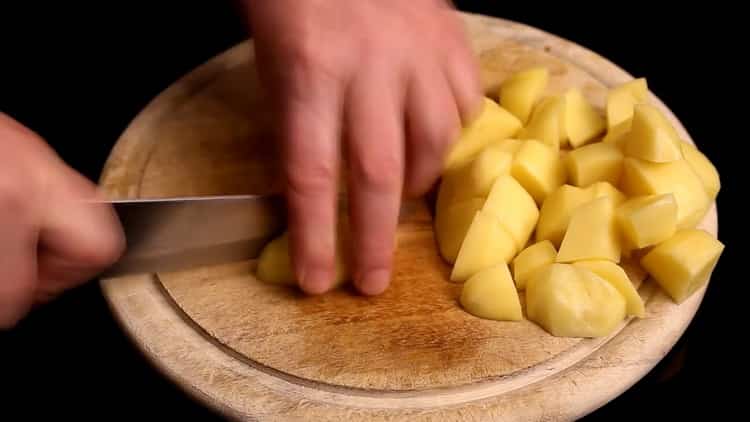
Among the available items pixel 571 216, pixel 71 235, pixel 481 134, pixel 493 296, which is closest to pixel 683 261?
pixel 571 216

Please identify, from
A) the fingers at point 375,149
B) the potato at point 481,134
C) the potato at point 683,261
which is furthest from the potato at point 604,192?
the fingers at point 375,149

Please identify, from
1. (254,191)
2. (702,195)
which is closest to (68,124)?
(254,191)

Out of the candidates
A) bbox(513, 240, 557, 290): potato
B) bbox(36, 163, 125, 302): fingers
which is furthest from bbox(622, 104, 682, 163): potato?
bbox(36, 163, 125, 302): fingers

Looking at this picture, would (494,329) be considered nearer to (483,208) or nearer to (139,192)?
(483,208)

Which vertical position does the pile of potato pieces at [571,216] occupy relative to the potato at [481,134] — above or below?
below

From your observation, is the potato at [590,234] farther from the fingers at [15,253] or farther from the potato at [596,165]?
the fingers at [15,253]
